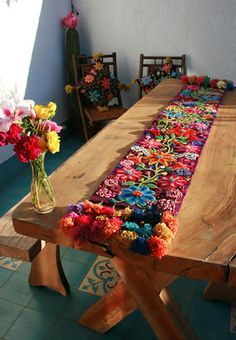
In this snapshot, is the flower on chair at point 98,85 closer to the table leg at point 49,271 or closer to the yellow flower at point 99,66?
the yellow flower at point 99,66

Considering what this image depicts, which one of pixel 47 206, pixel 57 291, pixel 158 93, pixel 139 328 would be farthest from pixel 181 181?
pixel 158 93

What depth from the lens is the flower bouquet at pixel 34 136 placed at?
1.07m

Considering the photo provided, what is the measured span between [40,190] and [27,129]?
0.78ft

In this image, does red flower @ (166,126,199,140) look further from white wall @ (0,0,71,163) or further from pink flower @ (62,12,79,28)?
pink flower @ (62,12,79,28)

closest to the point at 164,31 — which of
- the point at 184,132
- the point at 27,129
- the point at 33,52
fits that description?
the point at 33,52

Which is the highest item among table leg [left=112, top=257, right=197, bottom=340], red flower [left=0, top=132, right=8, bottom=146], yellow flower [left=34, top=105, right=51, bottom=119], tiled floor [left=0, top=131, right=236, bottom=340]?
yellow flower [left=34, top=105, right=51, bottom=119]

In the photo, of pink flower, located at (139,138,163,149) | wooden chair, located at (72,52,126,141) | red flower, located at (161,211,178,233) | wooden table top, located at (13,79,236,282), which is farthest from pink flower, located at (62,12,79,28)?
red flower, located at (161,211,178,233)

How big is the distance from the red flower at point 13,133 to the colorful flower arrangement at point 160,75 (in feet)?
9.13

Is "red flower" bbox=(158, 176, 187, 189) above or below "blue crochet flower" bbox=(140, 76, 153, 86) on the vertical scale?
below

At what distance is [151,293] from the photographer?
1.28 metres

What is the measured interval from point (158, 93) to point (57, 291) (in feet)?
5.67

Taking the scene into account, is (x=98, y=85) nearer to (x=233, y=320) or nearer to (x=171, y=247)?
(x=233, y=320)

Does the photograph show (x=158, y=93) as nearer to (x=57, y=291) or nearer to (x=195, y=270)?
(x=57, y=291)

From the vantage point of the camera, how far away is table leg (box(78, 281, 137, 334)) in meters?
1.47
